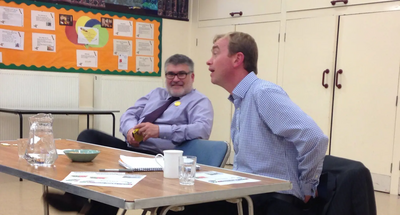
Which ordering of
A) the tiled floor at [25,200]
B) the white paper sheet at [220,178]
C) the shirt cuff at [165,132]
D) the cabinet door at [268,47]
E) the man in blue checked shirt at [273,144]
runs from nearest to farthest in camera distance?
the white paper sheet at [220,178]
the man in blue checked shirt at [273,144]
the shirt cuff at [165,132]
the tiled floor at [25,200]
the cabinet door at [268,47]

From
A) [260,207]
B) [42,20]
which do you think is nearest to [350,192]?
[260,207]

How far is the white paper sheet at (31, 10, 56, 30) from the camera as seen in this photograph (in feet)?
15.1

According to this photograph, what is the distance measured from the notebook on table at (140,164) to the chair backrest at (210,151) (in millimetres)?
294

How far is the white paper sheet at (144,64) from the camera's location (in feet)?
17.5

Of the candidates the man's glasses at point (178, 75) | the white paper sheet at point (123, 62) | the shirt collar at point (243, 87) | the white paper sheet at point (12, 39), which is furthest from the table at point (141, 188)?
the white paper sheet at point (123, 62)

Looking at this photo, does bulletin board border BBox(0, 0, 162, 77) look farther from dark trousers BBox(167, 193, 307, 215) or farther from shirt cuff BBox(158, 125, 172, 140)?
dark trousers BBox(167, 193, 307, 215)

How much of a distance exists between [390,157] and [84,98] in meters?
3.37

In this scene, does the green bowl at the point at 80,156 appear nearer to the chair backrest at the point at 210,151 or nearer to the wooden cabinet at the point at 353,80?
the chair backrest at the point at 210,151

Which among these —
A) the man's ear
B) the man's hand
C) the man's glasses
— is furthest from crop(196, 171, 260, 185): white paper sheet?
the man's glasses

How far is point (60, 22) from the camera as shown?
15.7 ft

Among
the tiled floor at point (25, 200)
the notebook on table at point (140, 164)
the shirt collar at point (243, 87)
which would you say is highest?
the shirt collar at point (243, 87)

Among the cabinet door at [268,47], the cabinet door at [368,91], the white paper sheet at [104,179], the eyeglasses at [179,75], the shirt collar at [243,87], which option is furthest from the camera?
the cabinet door at [268,47]

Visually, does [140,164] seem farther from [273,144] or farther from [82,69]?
[82,69]

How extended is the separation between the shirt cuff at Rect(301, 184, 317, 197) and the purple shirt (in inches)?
40.3
